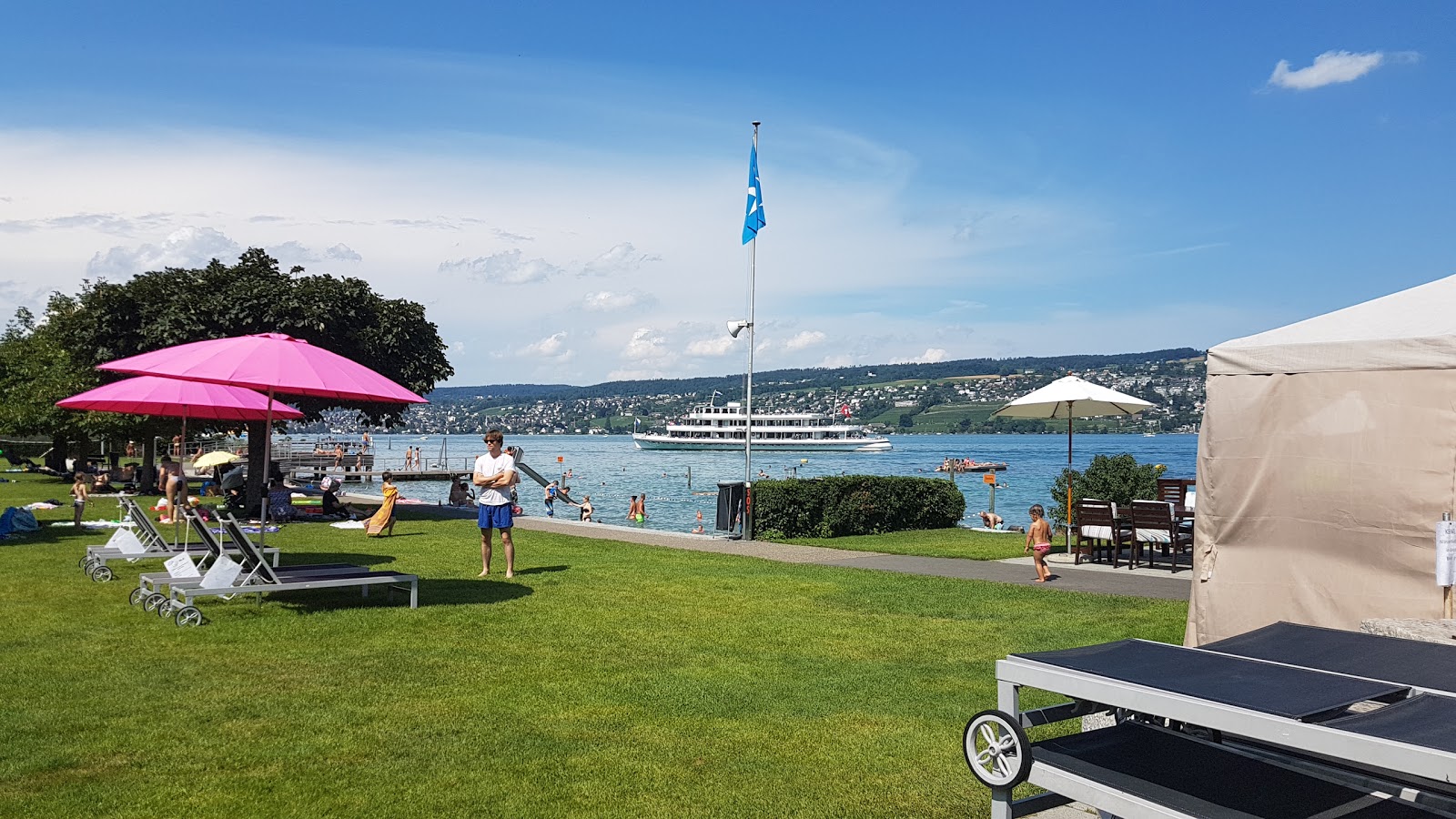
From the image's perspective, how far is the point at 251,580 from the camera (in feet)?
30.8

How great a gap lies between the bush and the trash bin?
5689 millimetres

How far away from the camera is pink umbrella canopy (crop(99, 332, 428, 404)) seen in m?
9.20

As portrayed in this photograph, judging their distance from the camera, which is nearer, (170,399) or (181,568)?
(181,568)

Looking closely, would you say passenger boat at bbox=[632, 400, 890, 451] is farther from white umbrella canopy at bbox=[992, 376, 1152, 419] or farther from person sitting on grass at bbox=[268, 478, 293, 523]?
white umbrella canopy at bbox=[992, 376, 1152, 419]

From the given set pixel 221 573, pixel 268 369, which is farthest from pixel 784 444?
pixel 221 573

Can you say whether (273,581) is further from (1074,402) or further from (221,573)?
(1074,402)

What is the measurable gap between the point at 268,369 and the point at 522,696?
460cm

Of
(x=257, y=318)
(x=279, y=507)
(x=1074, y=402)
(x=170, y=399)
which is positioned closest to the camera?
(x=170, y=399)

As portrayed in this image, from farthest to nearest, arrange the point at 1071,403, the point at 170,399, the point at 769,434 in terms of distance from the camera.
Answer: the point at 769,434, the point at 1071,403, the point at 170,399

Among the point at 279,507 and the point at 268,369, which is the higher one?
the point at 268,369

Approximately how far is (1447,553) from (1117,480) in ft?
40.4

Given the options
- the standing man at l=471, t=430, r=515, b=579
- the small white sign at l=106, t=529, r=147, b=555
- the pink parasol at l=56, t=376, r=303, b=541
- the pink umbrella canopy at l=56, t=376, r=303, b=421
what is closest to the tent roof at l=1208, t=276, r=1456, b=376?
the standing man at l=471, t=430, r=515, b=579

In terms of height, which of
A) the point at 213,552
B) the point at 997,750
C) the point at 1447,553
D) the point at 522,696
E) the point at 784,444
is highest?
the point at 1447,553

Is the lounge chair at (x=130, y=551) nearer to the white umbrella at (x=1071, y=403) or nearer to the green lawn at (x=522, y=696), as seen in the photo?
the green lawn at (x=522, y=696)
